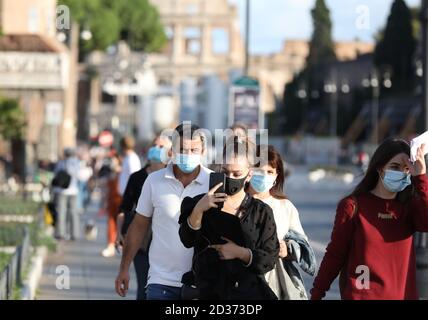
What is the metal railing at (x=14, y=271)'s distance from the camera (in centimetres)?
1106

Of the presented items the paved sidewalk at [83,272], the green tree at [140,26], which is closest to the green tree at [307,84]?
the green tree at [140,26]

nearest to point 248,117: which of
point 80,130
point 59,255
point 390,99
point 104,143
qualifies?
point 59,255

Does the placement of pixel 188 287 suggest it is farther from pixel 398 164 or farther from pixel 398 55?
pixel 398 55

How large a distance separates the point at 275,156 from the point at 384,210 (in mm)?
1057

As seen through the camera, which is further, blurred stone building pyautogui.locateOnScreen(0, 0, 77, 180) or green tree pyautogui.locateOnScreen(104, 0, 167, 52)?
green tree pyautogui.locateOnScreen(104, 0, 167, 52)

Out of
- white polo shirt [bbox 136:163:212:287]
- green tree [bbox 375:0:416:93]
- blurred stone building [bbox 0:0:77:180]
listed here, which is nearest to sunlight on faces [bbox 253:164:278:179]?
white polo shirt [bbox 136:163:212:287]

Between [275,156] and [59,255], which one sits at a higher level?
[275,156]

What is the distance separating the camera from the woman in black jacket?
7207 millimetres

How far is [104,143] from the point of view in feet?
162

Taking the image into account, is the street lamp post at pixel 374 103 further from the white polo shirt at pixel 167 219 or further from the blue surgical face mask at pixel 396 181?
the blue surgical face mask at pixel 396 181

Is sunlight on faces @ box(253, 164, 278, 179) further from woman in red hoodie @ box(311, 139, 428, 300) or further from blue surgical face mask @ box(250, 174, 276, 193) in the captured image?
woman in red hoodie @ box(311, 139, 428, 300)

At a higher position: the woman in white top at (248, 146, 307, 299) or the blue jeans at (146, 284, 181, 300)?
the woman in white top at (248, 146, 307, 299)

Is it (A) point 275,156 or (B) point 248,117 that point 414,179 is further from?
(B) point 248,117

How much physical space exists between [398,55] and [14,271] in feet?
266
